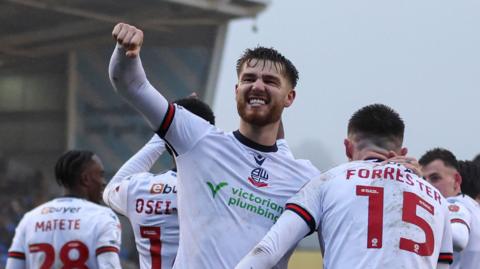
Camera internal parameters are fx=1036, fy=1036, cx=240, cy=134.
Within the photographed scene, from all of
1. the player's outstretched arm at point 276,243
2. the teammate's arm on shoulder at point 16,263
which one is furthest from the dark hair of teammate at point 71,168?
the player's outstretched arm at point 276,243

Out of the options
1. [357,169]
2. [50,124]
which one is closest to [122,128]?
[50,124]

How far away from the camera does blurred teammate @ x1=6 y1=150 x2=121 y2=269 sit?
24.4ft

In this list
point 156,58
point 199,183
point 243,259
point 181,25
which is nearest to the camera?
point 243,259

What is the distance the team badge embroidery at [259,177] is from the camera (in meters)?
4.81

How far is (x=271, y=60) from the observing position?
496 cm

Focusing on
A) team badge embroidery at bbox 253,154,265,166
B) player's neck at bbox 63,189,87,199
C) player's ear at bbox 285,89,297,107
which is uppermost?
player's ear at bbox 285,89,297,107

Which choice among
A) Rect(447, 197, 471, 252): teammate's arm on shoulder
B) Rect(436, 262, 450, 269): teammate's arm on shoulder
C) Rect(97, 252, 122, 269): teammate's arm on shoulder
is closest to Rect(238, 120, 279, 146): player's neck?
Rect(436, 262, 450, 269): teammate's arm on shoulder

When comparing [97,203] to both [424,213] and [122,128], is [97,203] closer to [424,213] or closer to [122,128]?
[424,213]

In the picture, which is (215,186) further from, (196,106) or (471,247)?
(471,247)

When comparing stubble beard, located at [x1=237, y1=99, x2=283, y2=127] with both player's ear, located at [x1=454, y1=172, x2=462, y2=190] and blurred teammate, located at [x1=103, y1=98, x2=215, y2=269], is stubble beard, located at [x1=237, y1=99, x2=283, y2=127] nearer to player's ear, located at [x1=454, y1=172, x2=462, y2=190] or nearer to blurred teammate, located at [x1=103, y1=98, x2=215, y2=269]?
blurred teammate, located at [x1=103, y1=98, x2=215, y2=269]

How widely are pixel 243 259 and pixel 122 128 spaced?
22.5 meters

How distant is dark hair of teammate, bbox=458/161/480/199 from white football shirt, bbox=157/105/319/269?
305 centimetres

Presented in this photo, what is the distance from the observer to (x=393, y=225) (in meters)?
4.59

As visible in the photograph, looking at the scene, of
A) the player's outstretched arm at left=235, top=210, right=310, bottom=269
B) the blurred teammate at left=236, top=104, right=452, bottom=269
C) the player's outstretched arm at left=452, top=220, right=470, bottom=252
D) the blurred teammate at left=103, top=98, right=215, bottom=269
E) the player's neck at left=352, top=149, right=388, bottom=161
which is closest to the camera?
the player's outstretched arm at left=235, top=210, right=310, bottom=269
